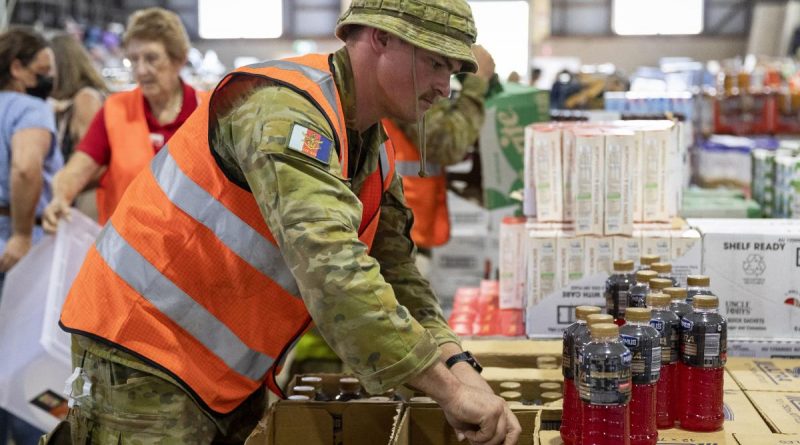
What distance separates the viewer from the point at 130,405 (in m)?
2.27

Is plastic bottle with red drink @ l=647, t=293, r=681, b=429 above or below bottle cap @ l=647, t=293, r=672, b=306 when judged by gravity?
below

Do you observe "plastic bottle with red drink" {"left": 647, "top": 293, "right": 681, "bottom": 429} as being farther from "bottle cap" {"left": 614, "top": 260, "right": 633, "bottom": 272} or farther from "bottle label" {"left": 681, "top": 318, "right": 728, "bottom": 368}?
"bottle cap" {"left": 614, "top": 260, "right": 633, "bottom": 272}

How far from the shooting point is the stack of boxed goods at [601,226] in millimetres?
3418

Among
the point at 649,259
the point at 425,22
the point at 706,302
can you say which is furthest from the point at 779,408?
the point at 425,22

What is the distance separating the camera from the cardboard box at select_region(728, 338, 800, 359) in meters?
3.33

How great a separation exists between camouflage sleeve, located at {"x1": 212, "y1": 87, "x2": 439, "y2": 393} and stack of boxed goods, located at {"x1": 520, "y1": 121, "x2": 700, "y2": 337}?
1496 millimetres

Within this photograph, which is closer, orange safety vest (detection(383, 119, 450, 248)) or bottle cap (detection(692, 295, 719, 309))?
bottle cap (detection(692, 295, 719, 309))

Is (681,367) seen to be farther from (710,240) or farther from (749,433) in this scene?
(710,240)

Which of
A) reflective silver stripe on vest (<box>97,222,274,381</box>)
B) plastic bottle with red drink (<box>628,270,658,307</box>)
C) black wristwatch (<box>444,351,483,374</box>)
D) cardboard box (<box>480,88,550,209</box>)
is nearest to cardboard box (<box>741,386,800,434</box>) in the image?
plastic bottle with red drink (<box>628,270,658,307</box>)

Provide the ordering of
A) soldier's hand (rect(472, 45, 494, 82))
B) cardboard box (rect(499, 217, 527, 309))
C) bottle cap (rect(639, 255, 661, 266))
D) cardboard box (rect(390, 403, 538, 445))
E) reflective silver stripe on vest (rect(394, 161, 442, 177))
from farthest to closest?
reflective silver stripe on vest (rect(394, 161, 442, 177)), soldier's hand (rect(472, 45, 494, 82)), cardboard box (rect(499, 217, 527, 309)), bottle cap (rect(639, 255, 661, 266)), cardboard box (rect(390, 403, 538, 445))

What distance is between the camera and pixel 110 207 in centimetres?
427

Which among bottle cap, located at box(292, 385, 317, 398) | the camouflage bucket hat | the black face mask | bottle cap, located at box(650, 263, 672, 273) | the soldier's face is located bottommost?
bottle cap, located at box(292, 385, 317, 398)

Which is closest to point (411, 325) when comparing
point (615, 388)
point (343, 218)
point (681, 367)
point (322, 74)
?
point (343, 218)

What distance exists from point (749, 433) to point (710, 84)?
950 cm
